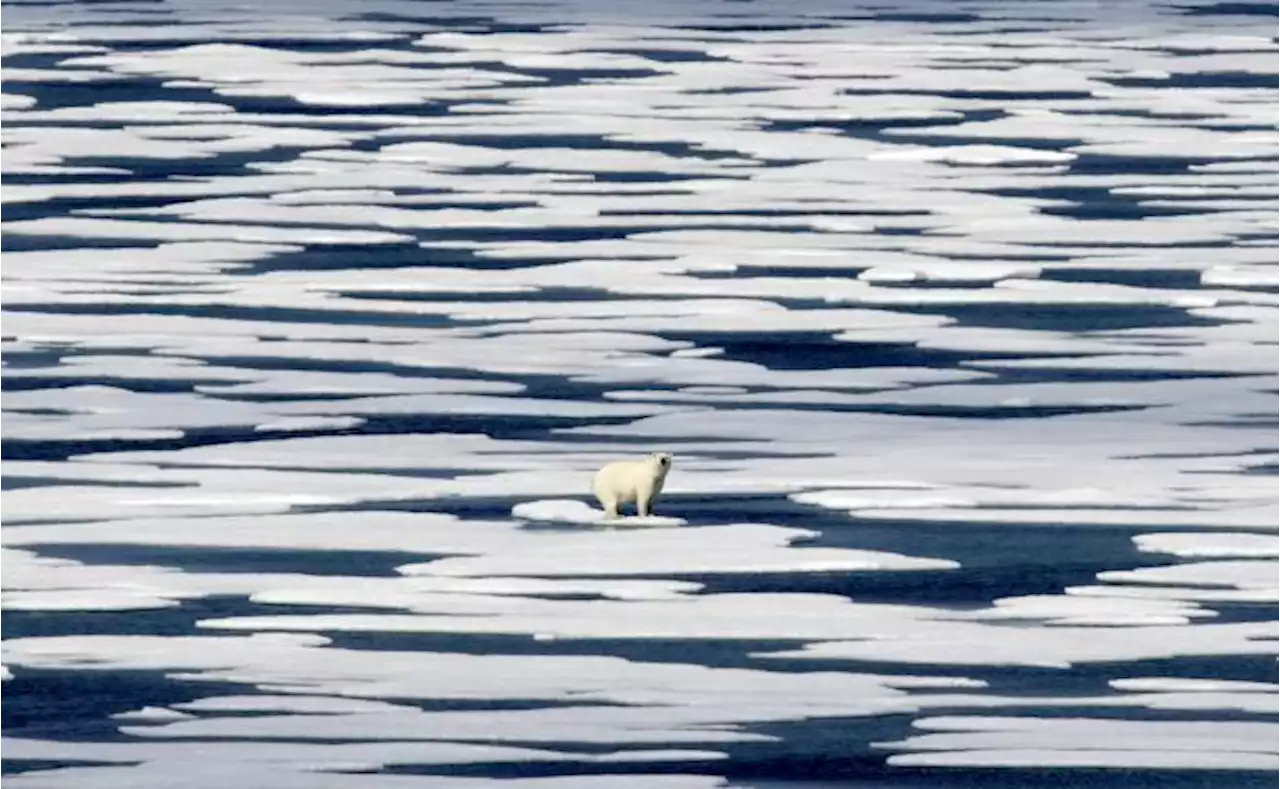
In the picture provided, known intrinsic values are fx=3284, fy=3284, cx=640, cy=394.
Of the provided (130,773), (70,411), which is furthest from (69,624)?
(70,411)

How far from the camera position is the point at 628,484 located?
409cm

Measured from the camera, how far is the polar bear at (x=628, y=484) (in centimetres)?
408

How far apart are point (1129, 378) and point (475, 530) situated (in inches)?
54.9

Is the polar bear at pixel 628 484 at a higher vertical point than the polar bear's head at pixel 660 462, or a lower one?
lower

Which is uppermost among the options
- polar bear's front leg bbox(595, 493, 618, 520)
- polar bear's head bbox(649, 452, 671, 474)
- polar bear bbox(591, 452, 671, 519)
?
polar bear's head bbox(649, 452, 671, 474)

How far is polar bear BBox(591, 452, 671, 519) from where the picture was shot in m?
4.08

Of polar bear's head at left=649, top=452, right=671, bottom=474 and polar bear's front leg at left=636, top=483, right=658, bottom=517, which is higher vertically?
polar bear's head at left=649, top=452, right=671, bottom=474

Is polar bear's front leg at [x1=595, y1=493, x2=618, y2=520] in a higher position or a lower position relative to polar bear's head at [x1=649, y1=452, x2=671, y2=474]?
lower

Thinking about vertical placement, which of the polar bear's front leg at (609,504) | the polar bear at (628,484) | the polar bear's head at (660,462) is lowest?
the polar bear's front leg at (609,504)

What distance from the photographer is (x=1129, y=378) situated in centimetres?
505

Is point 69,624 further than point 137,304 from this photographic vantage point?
No

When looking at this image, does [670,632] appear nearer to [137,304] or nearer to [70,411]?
[70,411]

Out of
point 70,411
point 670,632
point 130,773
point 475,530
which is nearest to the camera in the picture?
point 130,773

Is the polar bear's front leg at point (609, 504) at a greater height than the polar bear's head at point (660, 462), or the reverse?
the polar bear's head at point (660, 462)
